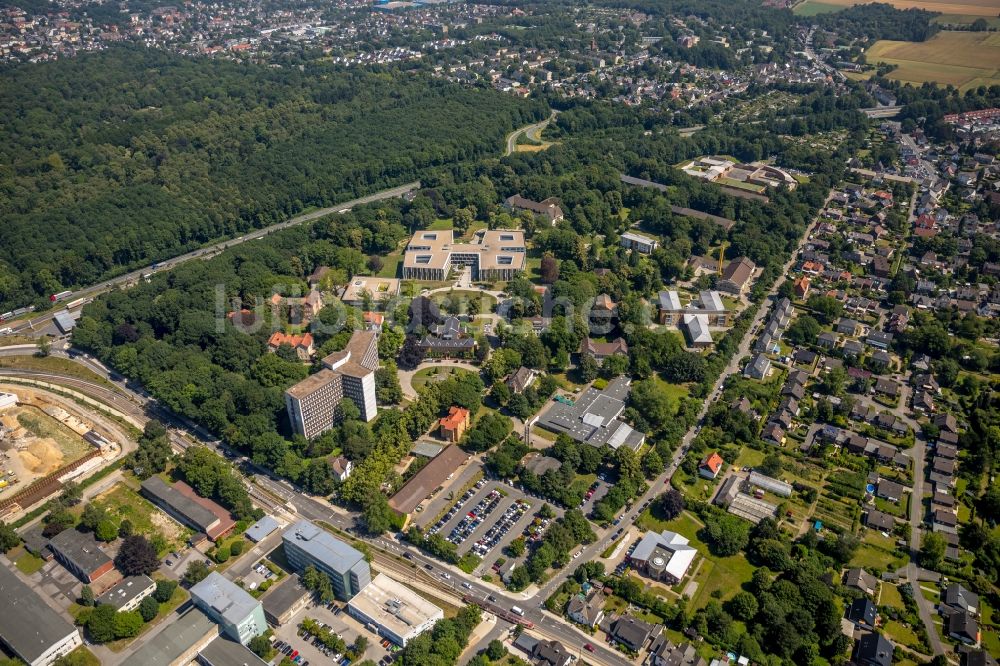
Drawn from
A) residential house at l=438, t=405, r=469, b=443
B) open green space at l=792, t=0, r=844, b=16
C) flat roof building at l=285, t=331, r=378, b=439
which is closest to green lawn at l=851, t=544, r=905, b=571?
residential house at l=438, t=405, r=469, b=443

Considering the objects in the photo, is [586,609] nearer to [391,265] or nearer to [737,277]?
[737,277]

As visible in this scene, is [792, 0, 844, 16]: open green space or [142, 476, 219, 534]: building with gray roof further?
[792, 0, 844, 16]: open green space

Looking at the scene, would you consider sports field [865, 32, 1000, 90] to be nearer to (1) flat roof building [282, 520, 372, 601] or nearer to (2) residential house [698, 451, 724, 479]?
(2) residential house [698, 451, 724, 479]

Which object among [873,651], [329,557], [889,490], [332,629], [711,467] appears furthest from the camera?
[711,467]

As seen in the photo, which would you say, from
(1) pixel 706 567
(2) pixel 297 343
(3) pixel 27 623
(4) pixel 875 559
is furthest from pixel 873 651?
(2) pixel 297 343

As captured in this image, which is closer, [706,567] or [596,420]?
[706,567]

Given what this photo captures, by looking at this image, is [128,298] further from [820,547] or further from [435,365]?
[820,547]

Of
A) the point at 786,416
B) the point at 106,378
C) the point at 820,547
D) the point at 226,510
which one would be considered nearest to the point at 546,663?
the point at 820,547
